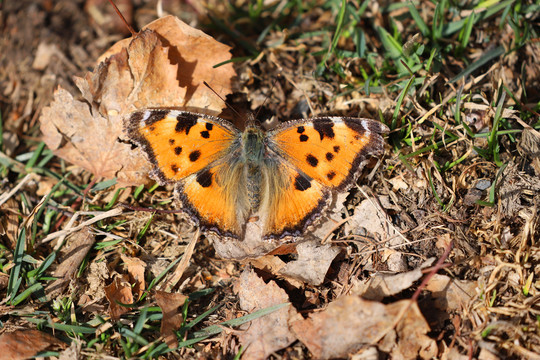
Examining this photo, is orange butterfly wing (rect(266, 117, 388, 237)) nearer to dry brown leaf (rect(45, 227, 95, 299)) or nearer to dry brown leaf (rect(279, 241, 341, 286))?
dry brown leaf (rect(279, 241, 341, 286))

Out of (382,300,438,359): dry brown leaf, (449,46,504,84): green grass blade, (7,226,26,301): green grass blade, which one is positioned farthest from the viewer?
(449,46,504,84): green grass blade

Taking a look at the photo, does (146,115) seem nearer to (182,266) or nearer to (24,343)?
(182,266)

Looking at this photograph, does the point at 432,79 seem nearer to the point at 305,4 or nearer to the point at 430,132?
the point at 430,132

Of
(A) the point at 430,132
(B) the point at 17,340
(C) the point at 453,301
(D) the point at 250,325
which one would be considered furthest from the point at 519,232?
(B) the point at 17,340

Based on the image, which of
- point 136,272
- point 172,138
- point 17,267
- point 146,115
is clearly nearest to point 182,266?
point 136,272

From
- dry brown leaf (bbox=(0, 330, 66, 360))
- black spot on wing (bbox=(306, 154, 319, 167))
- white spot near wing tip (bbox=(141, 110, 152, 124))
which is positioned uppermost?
white spot near wing tip (bbox=(141, 110, 152, 124))

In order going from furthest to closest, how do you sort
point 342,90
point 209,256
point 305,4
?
1. point 305,4
2. point 342,90
3. point 209,256

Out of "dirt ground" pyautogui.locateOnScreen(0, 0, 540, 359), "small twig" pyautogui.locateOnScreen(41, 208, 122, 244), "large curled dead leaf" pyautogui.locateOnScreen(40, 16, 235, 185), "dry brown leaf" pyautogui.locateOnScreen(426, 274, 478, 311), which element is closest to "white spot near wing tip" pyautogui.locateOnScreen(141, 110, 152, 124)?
"large curled dead leaf" pyautogui.locateOnScreen(40, 16, 235, 185)
